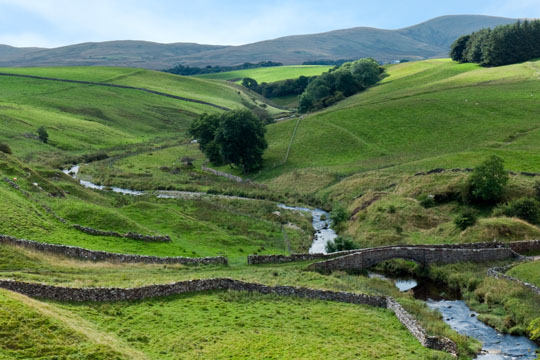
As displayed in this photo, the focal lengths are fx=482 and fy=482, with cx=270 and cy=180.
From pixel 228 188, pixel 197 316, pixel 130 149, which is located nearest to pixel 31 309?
pixel 197 316

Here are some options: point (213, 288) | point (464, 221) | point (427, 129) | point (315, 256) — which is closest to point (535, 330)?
point (213, 288)

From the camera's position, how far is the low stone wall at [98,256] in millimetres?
37250

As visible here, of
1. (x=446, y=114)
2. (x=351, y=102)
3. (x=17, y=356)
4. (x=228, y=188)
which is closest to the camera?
(x=17, y=356)

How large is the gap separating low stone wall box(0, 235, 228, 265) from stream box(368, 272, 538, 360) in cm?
1948

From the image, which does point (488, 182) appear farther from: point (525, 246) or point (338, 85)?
point (338, 85)

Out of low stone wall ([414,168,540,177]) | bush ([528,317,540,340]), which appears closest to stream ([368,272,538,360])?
bush ([528,317,540,340])

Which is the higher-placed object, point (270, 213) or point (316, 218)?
point (270, 213)

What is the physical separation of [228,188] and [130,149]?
50.3 meters

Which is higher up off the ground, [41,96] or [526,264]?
[41,96]

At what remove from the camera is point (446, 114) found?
112m

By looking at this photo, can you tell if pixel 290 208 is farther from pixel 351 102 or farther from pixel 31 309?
pixel 351 102

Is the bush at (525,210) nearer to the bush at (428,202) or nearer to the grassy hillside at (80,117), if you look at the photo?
the bush at (428,202)

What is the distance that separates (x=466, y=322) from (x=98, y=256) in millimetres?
31085

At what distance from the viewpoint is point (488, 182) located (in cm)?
6550
